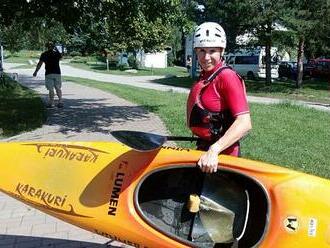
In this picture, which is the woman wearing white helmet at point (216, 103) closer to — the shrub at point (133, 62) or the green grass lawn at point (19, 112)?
the green grass lawn at point (19, 112)

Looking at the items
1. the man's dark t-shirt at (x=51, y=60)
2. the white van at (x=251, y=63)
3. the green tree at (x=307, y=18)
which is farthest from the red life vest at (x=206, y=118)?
the white van at (x=251, y=63)

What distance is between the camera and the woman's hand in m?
3.44

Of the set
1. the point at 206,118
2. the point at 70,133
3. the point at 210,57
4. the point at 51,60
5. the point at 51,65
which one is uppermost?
the point at 210,57

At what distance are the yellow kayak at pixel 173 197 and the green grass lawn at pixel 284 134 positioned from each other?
4392 mm

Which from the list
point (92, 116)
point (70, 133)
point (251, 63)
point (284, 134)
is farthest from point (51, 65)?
point (251, 63)

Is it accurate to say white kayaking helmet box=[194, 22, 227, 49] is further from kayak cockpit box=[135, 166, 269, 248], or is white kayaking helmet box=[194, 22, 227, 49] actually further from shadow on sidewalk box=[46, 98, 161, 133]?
shadow on sidewalk box=[46, 98, 161, 133]

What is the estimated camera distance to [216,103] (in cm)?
368

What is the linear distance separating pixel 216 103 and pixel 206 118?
13 cm

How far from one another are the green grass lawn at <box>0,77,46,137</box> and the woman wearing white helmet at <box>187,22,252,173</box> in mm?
7644

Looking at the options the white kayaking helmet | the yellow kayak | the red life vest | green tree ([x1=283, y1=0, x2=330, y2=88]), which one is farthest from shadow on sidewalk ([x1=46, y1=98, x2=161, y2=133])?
green tree ([x1=283, y1=0, x2=330, y2=88])

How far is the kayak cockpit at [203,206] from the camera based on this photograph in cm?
372

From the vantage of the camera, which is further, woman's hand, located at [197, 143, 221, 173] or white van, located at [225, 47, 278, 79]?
white van, located at [225, 47, 278, 79]

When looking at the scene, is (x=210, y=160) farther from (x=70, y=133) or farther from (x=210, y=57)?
(x=70, y=133)

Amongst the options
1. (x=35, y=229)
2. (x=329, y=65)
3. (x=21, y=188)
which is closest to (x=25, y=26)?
(x=35, y=229)
